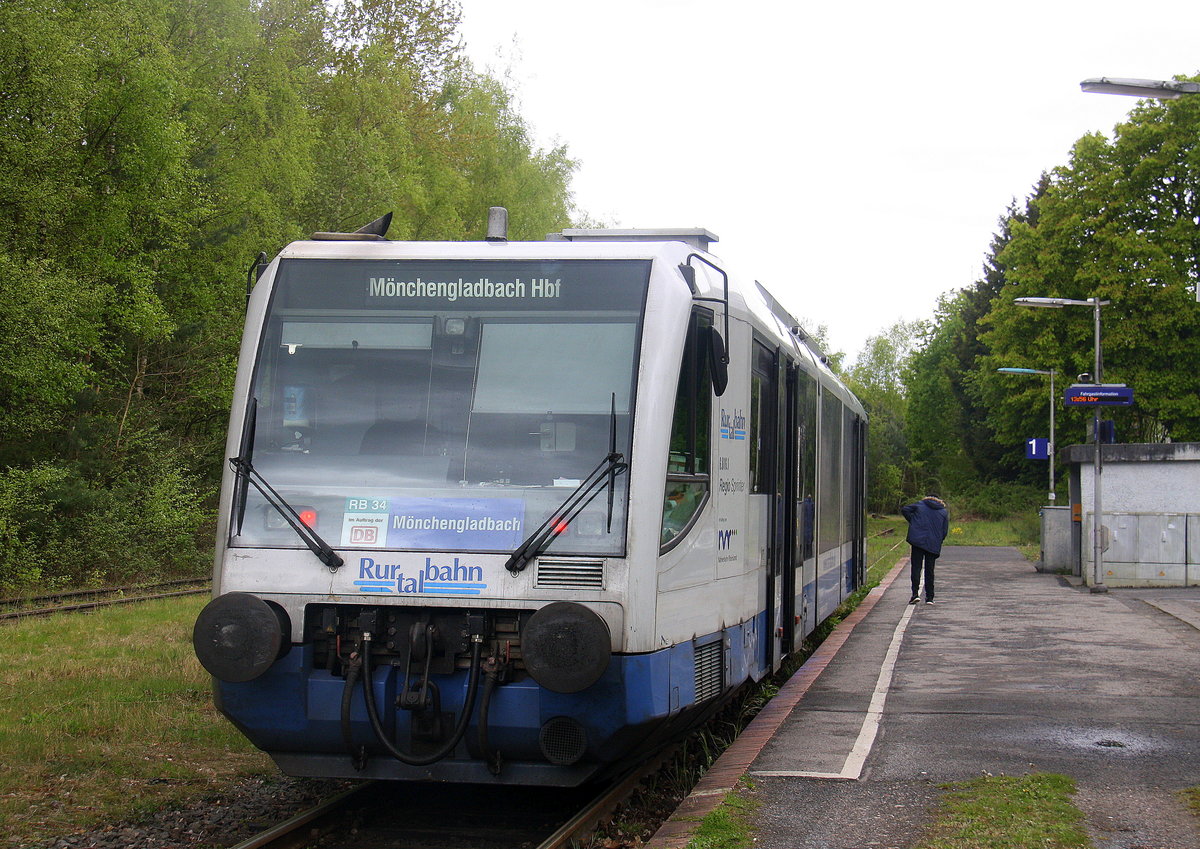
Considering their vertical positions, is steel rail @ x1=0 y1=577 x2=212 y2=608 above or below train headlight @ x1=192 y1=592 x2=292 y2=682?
below

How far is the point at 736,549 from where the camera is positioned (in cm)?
817

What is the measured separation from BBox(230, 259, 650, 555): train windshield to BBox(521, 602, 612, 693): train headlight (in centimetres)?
40

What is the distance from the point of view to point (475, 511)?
22.2 feet

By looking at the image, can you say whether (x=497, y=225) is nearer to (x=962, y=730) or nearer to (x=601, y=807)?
(x=601, y=807)

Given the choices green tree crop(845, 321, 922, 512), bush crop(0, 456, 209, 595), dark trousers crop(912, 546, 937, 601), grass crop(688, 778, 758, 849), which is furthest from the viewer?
green tree crop(845, 321, 922, 512)

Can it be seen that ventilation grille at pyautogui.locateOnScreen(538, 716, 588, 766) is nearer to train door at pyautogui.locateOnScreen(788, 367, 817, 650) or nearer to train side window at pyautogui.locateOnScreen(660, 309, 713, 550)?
train side window at pyautogui.locateOnScreen(660, 309, 713, 550)

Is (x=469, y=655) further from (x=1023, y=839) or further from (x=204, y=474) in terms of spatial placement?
(x=204, y=474)

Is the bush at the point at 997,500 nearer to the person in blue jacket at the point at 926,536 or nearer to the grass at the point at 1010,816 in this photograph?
the person in blue jacket at the point at 926,536

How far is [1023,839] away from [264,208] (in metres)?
24.5

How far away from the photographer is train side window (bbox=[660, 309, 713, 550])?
6988 millimetres

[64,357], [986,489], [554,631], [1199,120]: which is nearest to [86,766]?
[554,631]

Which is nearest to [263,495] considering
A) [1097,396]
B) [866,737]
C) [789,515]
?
[866,737]

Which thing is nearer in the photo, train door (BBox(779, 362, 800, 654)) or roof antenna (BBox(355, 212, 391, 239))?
roof antenna (BBox(355, 212, 391, 239))

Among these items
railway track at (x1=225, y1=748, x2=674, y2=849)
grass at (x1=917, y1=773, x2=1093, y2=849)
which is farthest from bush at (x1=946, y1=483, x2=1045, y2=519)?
railway track at (x1=225, y1=748, x2=674, y2=849)
